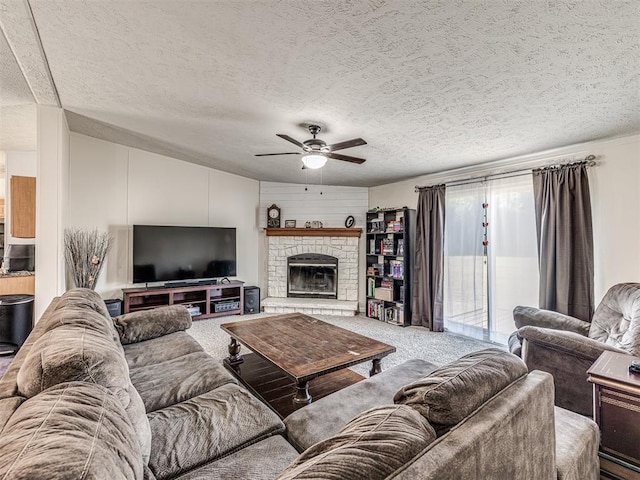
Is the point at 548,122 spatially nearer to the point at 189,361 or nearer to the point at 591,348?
the point at 591,348

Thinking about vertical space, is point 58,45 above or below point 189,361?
above

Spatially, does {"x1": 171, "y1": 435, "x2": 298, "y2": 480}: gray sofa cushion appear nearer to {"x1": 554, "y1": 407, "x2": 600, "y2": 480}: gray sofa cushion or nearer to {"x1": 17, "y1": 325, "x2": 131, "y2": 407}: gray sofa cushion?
{"x1": 17, "y1": 325, "x2": 131, "y2": 407}: gray sofa cushion

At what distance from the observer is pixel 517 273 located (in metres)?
3.58

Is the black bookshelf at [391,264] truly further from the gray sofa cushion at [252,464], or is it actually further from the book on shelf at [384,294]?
the gray sofa cushion at [252,464]

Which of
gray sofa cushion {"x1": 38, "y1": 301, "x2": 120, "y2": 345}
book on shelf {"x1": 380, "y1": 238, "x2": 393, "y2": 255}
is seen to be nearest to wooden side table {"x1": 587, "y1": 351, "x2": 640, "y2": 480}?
gray sofa cushion {"x1": 38, "y1": 301, "x2": 120, "y2": 345}

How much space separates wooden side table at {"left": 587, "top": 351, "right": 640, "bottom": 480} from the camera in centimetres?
143

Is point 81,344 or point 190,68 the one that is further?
point 190,68

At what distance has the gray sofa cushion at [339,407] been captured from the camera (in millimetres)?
1414

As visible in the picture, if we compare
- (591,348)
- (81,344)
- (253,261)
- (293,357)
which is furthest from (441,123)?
(253,261)

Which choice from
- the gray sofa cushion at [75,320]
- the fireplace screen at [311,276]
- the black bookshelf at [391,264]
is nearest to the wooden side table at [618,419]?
the gray sofa cushion at [75,320]

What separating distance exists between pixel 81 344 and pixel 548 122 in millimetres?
3493

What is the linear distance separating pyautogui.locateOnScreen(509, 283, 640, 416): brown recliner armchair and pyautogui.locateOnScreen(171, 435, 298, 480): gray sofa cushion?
6.05ft

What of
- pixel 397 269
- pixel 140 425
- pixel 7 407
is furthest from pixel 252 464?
pixel 397 269

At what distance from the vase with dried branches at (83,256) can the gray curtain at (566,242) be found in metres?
5.25
